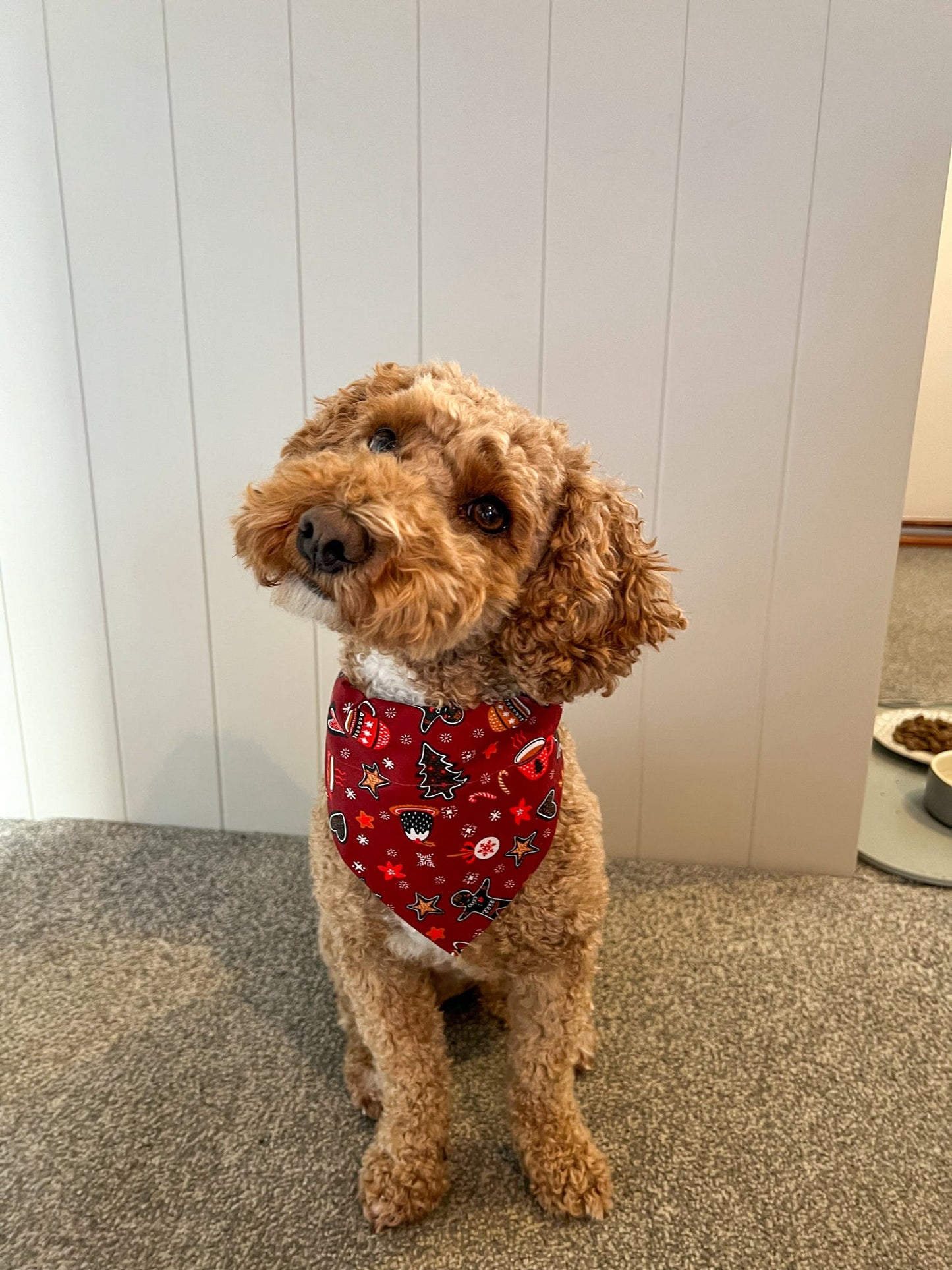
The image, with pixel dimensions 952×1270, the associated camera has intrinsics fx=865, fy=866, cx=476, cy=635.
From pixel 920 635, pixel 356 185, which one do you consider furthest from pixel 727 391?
pixel 920 635

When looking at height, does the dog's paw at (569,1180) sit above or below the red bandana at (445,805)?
below

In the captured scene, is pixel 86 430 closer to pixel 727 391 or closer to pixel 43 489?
pixel 43 489

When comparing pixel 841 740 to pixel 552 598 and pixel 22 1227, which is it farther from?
pixel 22 1227

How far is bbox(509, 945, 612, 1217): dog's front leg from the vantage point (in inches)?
41.2

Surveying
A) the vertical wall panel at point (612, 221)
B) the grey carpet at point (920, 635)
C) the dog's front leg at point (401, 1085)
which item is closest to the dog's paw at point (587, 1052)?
the dog's front leg at point (401, 1085)

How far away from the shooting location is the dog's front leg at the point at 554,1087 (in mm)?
1047

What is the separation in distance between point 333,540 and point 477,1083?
0.89 meters

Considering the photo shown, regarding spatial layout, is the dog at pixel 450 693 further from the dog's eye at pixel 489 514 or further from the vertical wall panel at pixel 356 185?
the vertical wall panel at pixel 356 185

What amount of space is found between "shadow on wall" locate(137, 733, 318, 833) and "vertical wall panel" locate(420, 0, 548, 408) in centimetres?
88

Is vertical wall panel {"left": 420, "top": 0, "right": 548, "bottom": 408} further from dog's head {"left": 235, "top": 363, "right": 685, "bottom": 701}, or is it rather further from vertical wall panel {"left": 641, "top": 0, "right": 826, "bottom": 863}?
dog's head {"left": 235, "top": 363, "right": 685, "bottom": 701}

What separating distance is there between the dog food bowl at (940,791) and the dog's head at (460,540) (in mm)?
1236

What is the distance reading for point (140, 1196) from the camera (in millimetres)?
1072

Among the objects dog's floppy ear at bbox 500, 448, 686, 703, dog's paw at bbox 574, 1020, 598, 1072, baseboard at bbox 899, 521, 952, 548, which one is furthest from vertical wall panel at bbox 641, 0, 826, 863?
baseboard at bbox 899, 521, 952, 548

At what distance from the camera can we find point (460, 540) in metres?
0.83
